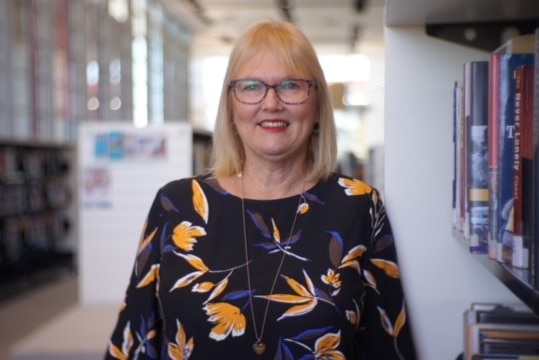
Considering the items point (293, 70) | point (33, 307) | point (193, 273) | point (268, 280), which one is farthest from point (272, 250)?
point (33, 307)

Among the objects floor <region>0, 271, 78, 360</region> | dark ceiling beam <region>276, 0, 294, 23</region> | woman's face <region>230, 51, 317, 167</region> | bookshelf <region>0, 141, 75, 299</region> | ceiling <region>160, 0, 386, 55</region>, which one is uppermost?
ceiling <region>160, 0, 386, 55</region>

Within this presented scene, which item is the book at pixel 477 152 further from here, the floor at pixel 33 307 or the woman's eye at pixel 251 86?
the floor at pixel 33 307

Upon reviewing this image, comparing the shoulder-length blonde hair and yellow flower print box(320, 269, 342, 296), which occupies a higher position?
the shoulder-length blonde hair

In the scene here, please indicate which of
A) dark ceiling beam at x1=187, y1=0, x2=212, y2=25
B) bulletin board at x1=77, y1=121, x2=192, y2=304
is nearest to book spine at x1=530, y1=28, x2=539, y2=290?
bulletin board at x1=77, y1=121, x2=192, y2=304

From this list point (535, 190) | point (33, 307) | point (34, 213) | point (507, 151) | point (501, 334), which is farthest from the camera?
point (34, 213)

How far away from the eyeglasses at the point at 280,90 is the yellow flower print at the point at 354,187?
0.70 ft

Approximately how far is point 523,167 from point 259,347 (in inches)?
29.7

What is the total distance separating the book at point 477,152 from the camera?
0.97 m

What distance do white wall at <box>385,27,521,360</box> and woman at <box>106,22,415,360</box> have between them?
1.8 inches

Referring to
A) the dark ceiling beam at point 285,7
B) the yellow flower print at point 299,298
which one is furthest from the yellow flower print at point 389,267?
the dark ceiling beam at point 285,7

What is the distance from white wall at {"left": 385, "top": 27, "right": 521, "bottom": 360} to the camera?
1.32 metres

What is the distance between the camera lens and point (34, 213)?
8.45 metres

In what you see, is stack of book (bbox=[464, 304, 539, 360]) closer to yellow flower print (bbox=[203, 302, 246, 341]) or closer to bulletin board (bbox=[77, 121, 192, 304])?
yellow flower print (bbox=[203, 302, 246, 341])

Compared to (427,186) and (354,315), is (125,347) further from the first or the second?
(427,186)
